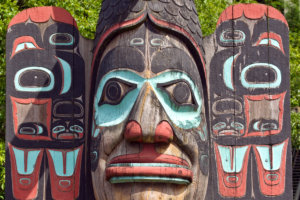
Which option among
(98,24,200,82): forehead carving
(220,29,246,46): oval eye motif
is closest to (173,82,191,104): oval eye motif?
(98,24,200,82): forehead carving

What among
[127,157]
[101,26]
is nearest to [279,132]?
[127,157]

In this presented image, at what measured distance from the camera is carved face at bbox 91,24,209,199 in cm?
491

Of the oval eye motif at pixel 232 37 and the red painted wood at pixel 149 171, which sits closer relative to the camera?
the red painted wood at pixel 149 171

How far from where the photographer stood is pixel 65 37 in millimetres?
5723

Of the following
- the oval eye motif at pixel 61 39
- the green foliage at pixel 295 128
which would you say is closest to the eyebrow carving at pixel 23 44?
the oval eye motif at pixel 61 39

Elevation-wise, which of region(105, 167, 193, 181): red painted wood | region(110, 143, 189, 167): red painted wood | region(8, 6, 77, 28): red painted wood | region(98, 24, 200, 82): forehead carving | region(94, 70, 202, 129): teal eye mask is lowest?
region(105, 167, 193, 181): red painted wood

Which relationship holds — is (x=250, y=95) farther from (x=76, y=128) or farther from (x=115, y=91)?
(x=76, y=128)

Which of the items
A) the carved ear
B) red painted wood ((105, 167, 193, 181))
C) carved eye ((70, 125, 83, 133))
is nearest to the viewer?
red painted wood ((105, 167, 193, 181))

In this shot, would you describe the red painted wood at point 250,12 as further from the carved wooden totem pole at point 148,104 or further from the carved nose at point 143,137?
the carved nose at point 143,137

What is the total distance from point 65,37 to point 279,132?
7.20 ft

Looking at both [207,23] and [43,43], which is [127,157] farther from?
[207,23]

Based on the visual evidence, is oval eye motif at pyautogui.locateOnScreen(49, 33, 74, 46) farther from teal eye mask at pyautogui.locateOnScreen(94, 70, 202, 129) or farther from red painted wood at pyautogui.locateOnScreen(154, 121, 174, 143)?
red painted wood at pyautogui.locateOnScreen(154, 121, 174, 143)

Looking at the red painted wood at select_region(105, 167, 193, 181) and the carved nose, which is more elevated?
the carved nose

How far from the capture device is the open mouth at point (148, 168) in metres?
4.85
